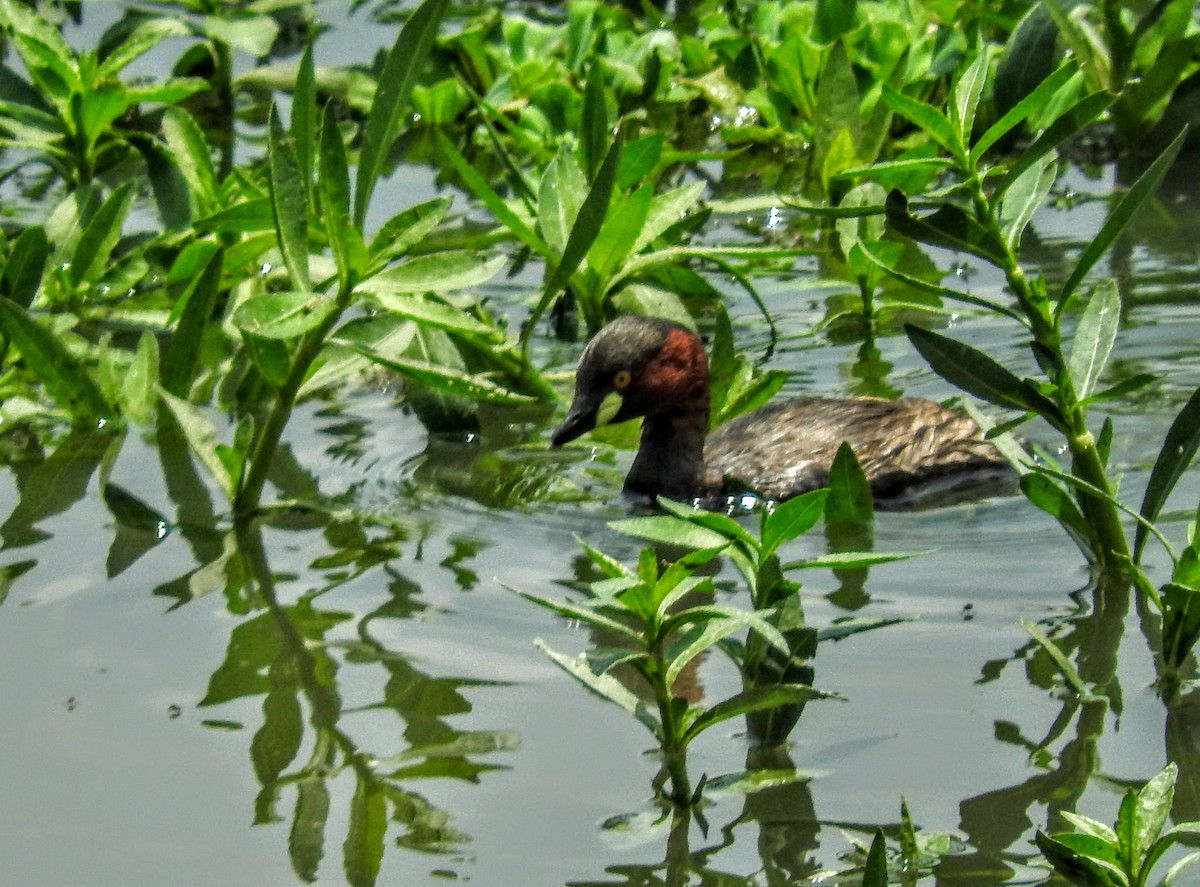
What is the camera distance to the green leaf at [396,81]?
4.02 m

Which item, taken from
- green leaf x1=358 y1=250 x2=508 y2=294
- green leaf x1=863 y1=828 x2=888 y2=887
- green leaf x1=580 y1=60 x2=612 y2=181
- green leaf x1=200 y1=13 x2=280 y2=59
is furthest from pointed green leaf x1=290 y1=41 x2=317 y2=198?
green leaf x1=200 y1=13 x2=280 y2=59

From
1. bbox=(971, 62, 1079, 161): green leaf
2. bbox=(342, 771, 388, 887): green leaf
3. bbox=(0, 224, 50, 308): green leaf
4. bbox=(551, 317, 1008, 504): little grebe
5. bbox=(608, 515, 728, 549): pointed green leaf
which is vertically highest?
bbox=(971, 62, 1079, 161): green leaf

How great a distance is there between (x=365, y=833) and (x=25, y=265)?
293 centimetres

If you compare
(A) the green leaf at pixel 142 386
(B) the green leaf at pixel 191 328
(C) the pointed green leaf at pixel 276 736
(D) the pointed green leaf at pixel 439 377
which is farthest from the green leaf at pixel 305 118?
(C) the pointed green leaf at pixel 276 736

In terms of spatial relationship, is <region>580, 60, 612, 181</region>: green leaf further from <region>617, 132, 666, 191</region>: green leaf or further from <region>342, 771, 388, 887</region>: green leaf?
<region>342, 771, 388, 887</region>: green leaf

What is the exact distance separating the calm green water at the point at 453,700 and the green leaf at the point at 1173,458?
0.86 ft

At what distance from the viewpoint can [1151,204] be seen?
7273 millimetres

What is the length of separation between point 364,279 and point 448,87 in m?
4.19

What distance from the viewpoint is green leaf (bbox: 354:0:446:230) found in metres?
4.02

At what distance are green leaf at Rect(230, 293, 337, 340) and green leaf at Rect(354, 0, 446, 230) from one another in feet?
0.73

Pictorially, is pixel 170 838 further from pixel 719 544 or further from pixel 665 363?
pixel 665 363

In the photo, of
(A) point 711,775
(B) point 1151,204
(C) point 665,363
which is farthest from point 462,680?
(B) point 1151,204

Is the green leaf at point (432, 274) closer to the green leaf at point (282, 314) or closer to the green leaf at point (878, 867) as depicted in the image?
the green leaf at point (282, 314)

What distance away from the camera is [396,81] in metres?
4.08
